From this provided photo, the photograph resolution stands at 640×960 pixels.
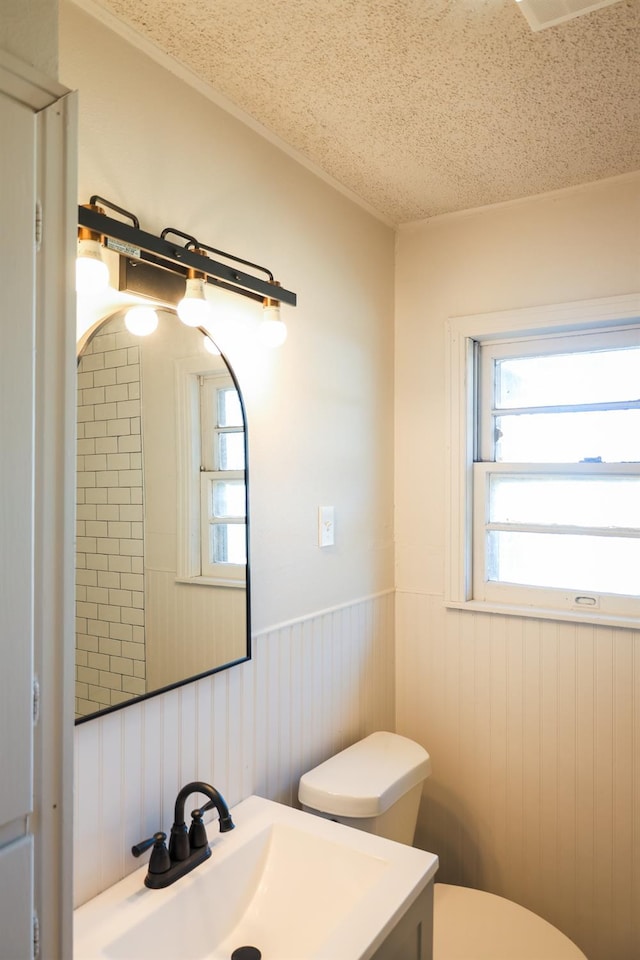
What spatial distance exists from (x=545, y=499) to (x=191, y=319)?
136 centimetres

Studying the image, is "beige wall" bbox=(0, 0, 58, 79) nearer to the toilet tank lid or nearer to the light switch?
the light switch

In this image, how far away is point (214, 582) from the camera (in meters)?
1.53

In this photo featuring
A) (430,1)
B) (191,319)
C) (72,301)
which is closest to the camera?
(72,301)

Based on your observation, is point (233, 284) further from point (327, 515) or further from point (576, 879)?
point (576, 879)

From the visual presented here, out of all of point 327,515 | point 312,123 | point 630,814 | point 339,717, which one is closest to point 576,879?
point 630,814

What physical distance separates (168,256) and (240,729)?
1129mm

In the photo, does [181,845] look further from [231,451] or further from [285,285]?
[285,285]

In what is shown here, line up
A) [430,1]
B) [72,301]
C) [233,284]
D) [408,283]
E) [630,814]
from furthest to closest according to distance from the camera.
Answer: [408,283], [630,814], [233,284], [430,1], [72,301]

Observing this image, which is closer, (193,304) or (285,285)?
(193,304)

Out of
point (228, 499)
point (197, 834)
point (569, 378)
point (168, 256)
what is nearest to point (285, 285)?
point (168, 256)

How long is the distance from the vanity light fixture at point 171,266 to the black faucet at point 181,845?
99 centimetres

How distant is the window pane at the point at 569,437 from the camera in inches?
80.4

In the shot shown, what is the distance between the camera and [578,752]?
2.04 meters

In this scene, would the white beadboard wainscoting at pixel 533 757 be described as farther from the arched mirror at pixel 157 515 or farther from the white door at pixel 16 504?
the white door at pixel 16 504
